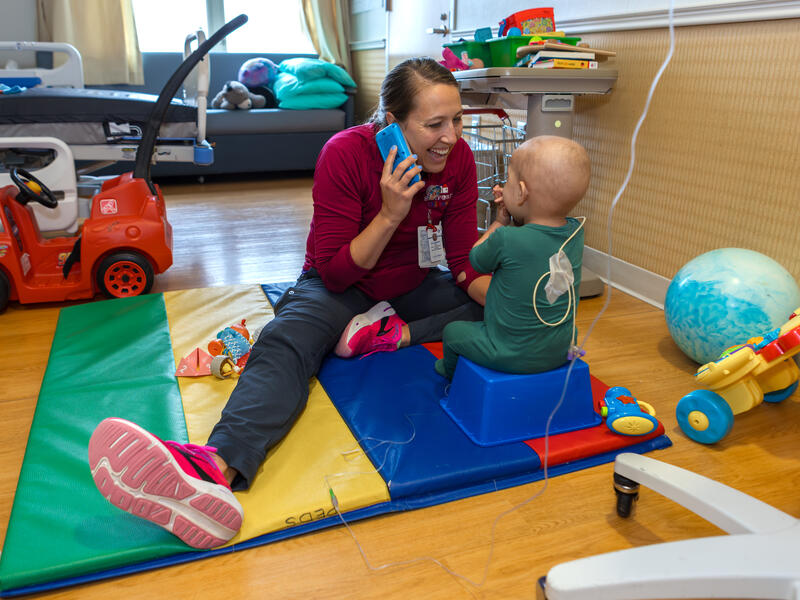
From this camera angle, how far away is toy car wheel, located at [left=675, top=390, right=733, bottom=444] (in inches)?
54.1

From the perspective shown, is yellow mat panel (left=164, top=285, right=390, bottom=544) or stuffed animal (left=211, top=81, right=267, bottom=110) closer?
yellow mat panel (left=164, top=285, right=390, bottom=544)

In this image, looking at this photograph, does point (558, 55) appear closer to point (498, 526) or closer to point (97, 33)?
point (498, 526)

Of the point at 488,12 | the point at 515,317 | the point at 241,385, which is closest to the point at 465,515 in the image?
the point at 515,317

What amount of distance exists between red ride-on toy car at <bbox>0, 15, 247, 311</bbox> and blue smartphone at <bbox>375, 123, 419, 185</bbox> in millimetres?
1022

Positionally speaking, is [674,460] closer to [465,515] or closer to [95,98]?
[465,515]

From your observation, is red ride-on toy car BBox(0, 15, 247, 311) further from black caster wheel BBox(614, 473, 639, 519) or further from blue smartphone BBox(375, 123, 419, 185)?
black caster wheel BBox(614, 473, 639, 519)

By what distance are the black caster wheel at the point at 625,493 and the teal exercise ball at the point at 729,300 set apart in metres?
0.62

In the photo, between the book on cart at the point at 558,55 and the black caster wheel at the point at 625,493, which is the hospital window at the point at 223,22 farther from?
the black caster wheel at the point at 625,493

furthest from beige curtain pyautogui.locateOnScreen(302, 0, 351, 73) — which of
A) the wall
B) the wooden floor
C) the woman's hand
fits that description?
the woman's hand

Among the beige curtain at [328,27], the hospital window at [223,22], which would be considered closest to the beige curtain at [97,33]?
the hospital window at [223,22]

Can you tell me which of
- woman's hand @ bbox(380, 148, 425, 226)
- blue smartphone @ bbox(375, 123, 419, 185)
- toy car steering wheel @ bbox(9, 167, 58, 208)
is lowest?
toy car steering wheel @ bbox(9, 167, 58, 208)

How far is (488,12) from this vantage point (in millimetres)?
3045

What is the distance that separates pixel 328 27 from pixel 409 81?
3932 mm

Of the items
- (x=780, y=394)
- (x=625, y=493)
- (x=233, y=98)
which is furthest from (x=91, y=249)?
(x=233, y=98)
